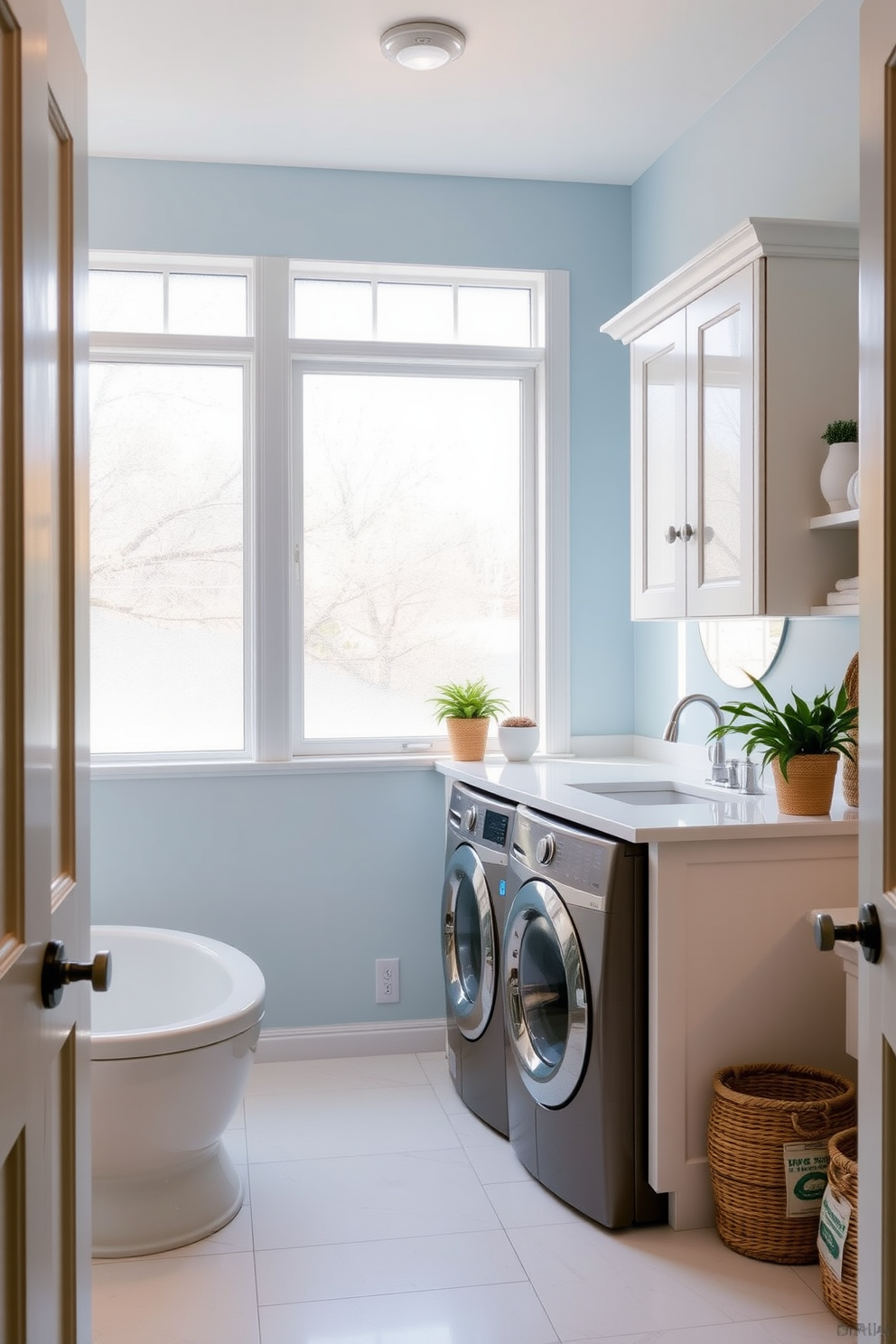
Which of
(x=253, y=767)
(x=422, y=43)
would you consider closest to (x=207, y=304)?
(x=422, y=43)

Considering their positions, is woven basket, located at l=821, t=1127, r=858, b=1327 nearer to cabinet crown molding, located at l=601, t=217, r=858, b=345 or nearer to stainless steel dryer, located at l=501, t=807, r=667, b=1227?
stainless steel dryer, located at l=501, t=807, r=667, b=1227

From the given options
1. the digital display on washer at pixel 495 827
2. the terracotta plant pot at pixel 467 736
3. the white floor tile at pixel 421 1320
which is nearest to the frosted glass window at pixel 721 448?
the digital display on washer at pixel 495 827

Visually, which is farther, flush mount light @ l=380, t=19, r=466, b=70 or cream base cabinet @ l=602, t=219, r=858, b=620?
flush mount light @ l=380, t=19, r=466, b=70

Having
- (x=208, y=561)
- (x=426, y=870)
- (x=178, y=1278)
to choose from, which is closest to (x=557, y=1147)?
(x=178, y=1278)

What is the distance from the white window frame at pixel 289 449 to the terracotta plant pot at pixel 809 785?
137 cm

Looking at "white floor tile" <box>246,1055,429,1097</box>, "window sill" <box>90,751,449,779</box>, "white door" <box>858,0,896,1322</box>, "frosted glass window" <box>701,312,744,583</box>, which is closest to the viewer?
"white door" <box>858,0,896,1322</box>

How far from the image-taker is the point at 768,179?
2.97 meters

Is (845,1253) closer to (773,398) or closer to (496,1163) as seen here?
(496,1163)

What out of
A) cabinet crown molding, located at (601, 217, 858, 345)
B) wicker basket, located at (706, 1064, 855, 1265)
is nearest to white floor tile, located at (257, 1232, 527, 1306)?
wicker basket, located at (706, 1064, 855, 1265)

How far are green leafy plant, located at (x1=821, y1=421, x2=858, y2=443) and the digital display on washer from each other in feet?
3.89

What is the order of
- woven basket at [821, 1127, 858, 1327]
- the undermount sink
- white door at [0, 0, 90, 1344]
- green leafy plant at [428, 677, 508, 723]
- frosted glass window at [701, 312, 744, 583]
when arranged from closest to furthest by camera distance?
1. white door at [0, 0, 90, 1344]
2. woven basket at [821, 1127, 858, 1327]
3. frosted glass window at [701, 312, 744, 583]
4. the undermount sink
5. green leafy plant at [428, 677, 508, 723]

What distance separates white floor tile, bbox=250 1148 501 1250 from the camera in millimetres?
2482

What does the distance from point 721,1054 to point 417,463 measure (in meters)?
2.12

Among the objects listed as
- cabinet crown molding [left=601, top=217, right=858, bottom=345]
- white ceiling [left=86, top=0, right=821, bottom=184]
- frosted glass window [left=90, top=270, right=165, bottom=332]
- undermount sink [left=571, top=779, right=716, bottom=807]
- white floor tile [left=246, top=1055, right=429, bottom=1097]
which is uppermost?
white ceiling [left=86, top=0, right=821, bottom=184]
